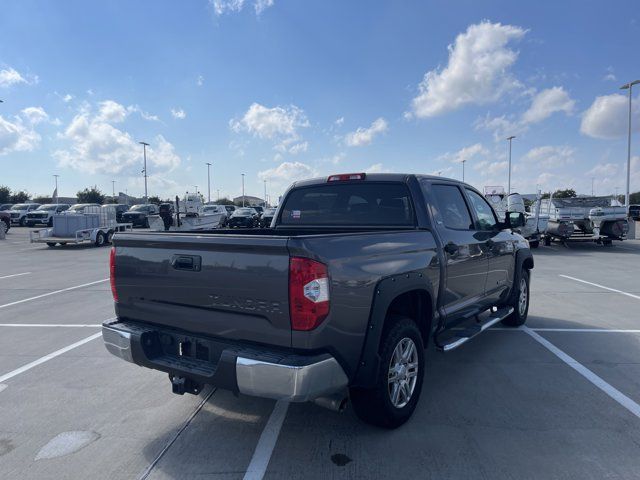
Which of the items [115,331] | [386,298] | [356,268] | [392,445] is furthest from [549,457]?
[115,331]

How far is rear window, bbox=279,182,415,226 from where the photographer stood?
4.32m

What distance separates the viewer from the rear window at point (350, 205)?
Result: 4.32 metres

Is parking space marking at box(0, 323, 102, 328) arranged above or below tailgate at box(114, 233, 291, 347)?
below

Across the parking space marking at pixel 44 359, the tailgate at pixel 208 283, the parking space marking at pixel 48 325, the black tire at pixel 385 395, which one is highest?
the tailgate at pixel 208 283

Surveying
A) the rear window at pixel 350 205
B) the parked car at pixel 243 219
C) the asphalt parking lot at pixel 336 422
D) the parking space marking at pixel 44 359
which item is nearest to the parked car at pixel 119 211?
the parked car at pixel 243 219

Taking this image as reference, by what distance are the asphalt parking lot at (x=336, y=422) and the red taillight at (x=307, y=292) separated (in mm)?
988

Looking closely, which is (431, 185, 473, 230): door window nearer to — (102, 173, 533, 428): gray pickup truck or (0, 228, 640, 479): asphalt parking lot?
(102, 173, 533, 428): gray pickup truck

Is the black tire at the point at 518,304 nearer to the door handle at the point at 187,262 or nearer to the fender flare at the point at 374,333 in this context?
the fender flare at the point at 374,333

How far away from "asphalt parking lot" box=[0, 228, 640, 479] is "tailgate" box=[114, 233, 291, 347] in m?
0.82

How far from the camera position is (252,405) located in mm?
3885

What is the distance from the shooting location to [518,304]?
20.4ft

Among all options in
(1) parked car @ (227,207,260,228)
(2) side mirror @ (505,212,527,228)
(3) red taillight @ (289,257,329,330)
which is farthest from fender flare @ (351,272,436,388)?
(1) parked car @ (227,207,260,228)

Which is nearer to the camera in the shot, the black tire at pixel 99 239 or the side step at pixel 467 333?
the side step at pixel 467 333

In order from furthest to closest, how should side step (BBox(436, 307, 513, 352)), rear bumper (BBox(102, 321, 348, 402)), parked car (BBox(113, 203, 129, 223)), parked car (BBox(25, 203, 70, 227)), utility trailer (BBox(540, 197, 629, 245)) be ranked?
1. parked car (BBox(25, 203, 70, 227))
2. parked car (BBox(113, 203, 129, 223))
3. utility trailer (BBox(540, 197, 629, 245))
4. side step (BBox(436, 307, 513, 352))
5. rear bumper (BBox(102, 321, 348, 402))
